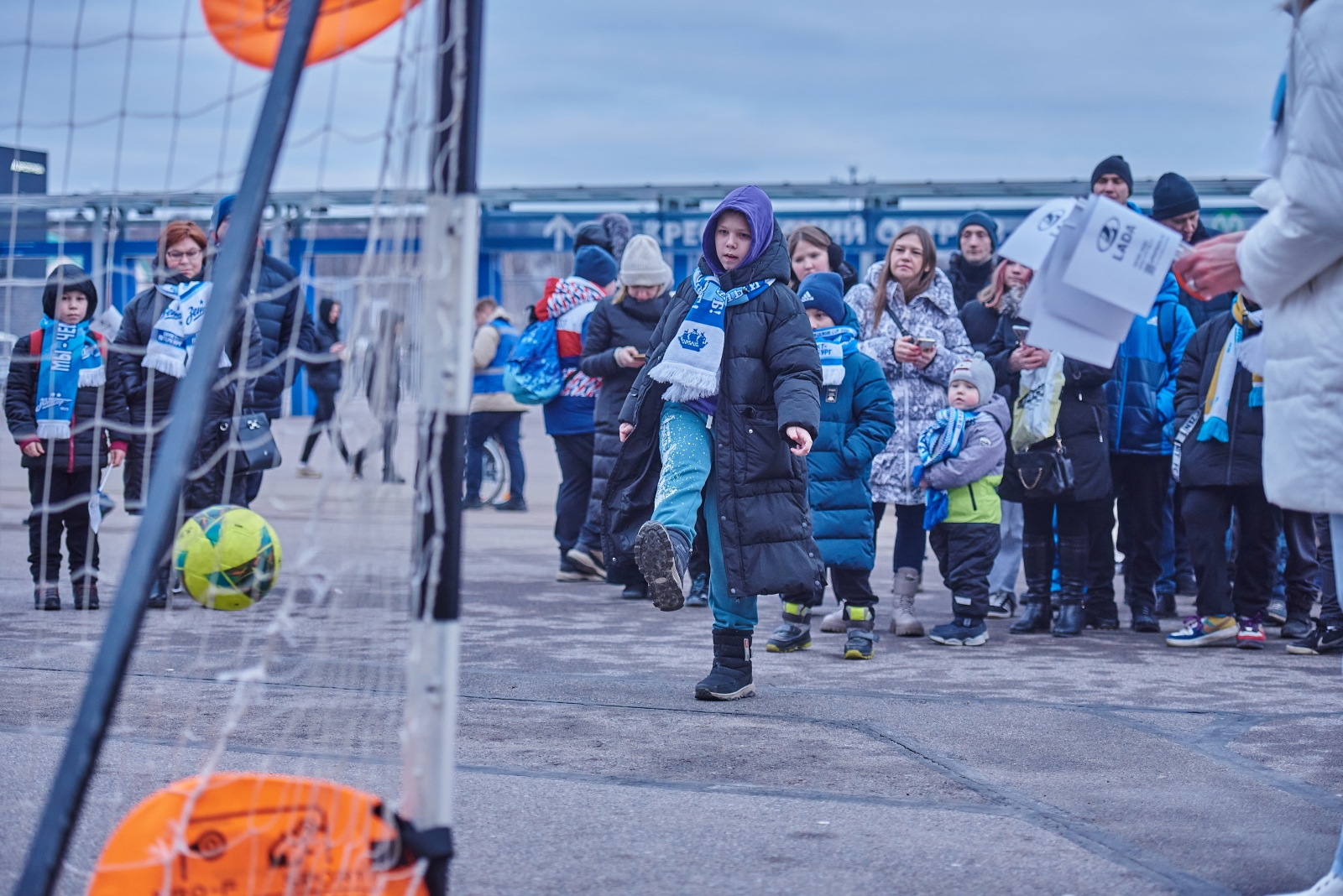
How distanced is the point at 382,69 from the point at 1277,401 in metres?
1.95

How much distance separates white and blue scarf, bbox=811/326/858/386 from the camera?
6496 millimetres

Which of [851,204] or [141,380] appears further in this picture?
[851,204]

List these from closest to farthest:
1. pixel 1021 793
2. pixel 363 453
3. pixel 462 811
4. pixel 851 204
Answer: pixel 363 453 → pixel 462 811 → pixel 1021 793 → pixel 851 204

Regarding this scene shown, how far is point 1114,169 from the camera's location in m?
7.23

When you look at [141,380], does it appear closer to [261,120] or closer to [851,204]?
[261,120]

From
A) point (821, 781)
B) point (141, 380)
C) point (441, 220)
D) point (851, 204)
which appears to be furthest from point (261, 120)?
point (851, 204)

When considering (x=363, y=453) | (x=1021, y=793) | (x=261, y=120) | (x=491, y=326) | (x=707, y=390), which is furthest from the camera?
(x=491, y=326)

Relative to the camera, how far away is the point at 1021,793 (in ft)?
13.1

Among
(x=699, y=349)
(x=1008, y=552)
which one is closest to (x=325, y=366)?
(x=1008, y=552)

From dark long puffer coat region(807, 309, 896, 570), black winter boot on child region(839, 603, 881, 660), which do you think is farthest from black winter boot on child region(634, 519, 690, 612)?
dark long puffer coat region(807, 309, 896, 570)

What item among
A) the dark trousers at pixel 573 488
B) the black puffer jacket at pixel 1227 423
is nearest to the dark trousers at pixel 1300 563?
the black puffer jacket at pixel 1227 423

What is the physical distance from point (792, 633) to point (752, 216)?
6.55ft

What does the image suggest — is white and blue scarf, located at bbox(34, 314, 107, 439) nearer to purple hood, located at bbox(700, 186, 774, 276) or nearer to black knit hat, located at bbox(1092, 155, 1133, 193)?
purple hood, located at bbox(700, 186, 774, 276)

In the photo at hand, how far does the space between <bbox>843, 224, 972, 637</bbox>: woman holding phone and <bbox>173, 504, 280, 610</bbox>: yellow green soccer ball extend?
11.4 feet
